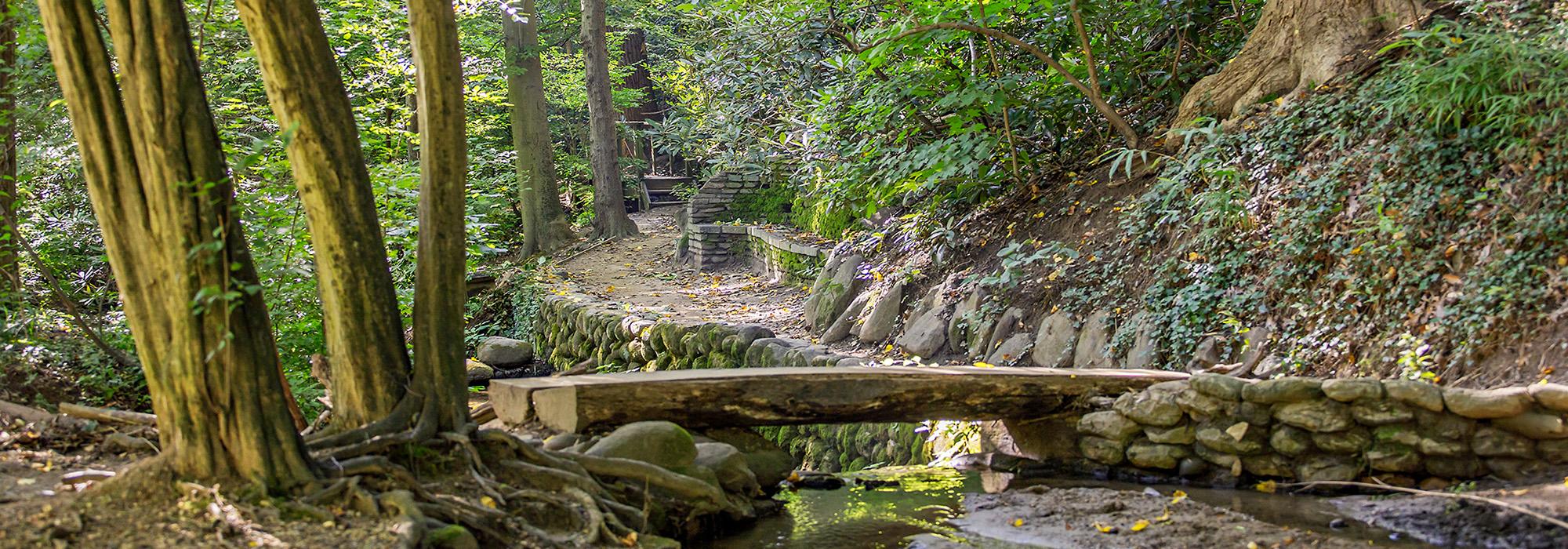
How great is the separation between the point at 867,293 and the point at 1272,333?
359 centimetres

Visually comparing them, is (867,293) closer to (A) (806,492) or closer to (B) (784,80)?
(A) (806,492)

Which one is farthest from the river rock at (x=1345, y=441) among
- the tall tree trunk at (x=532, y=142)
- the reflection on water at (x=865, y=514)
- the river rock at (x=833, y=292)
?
the tall tree trunk at (x=532, y=142)

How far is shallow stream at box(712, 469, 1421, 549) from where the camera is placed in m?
4.26

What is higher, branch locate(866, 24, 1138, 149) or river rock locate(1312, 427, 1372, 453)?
branch locate(866, 24, 1138, 149)

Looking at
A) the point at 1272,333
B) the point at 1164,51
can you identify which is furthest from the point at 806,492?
the point at 1164,51

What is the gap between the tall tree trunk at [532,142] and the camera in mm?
14883

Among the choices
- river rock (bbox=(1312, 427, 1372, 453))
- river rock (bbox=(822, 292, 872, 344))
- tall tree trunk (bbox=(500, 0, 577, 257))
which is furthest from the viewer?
tall tree trunk (bbox=(500, 0, 577, 257))

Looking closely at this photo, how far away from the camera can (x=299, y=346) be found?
23.7 feet

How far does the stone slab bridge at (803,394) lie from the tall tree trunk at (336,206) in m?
1.06

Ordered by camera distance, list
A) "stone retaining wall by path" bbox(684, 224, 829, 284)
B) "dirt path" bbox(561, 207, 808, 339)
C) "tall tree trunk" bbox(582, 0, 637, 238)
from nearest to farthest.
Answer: "dirt path" bbox(561, 207, 808, 339)
"stone retaining wall by path" bbox(684, 224, 829, 284)
"tall tree trunk" bbox(582, 0, 637, 238)

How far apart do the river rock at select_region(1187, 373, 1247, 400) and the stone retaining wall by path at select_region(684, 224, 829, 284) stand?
18.7 feet

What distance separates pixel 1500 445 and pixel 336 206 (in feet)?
14.9

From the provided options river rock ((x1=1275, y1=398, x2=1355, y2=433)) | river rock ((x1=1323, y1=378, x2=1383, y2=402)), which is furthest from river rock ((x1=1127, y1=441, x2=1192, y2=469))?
river rock ((x1=1323, y1=378, x2=1383, y2=402))

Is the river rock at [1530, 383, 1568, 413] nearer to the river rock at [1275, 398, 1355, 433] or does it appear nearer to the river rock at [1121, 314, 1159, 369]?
the river rock at [1275, 398, 1355, 433]
